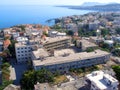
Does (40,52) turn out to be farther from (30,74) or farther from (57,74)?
(30,74)

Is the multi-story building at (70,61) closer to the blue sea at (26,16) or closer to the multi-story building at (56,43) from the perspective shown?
the multi-story building at (56,43)

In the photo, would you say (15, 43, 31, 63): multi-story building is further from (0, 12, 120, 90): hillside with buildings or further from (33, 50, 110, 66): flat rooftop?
(33, 50, 110, 66): flat rooftop

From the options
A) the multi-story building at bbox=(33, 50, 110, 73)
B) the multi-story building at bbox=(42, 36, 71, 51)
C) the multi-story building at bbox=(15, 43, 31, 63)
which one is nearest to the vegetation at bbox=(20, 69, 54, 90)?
the multi-story building at bbox=(33, 50, 110, 73)

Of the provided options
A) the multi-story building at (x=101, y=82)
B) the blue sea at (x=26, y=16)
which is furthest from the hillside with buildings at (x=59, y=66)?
the blue sea at (x=26, y=16)

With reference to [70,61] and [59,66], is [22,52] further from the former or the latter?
[70,61]

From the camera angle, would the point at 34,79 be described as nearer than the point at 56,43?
Yes

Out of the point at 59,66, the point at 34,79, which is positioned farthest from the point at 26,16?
the point at 34,79
